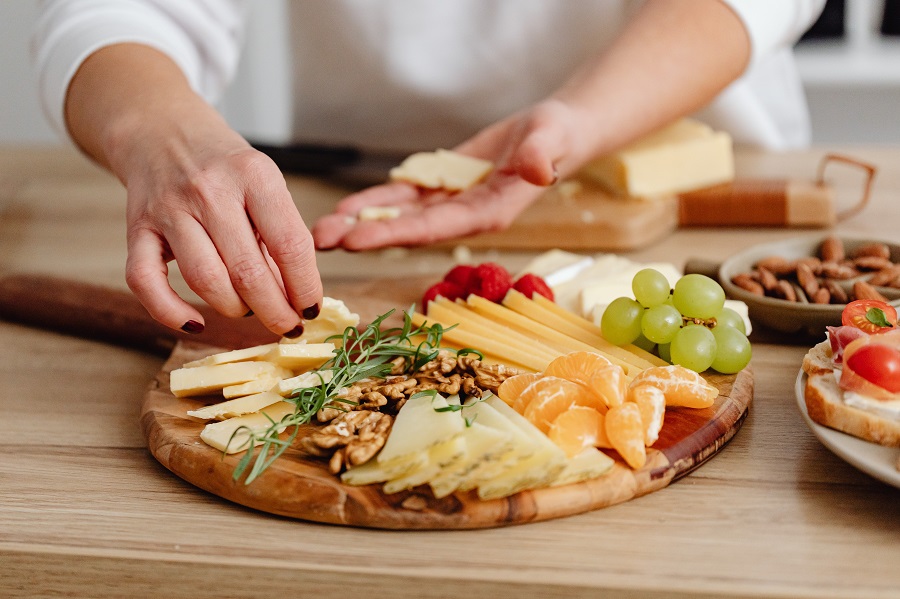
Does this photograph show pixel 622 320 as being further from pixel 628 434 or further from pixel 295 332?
pixel 295 332

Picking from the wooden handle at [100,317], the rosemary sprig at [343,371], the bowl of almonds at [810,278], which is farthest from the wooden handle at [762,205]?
the wooden handle at [100,317]

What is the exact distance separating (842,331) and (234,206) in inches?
28.6

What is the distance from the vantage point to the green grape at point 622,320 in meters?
1.19

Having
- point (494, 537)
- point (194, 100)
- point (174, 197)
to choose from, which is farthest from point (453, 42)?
point (494, 537)

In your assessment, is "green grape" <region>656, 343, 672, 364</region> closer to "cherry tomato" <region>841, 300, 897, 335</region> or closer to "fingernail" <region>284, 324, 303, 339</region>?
"cherry tomato" <region>841, 300, 897, 335</region>

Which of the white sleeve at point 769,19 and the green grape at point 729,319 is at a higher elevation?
the white sleeve at point 769,19

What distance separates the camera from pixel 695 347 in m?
1.12

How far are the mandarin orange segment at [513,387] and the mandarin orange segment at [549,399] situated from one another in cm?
3

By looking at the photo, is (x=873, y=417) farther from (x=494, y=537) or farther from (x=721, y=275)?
(x=721, y=275)

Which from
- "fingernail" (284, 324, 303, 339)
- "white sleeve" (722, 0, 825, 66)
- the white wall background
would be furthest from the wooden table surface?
the white wall background

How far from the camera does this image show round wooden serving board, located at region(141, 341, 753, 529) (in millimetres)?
920

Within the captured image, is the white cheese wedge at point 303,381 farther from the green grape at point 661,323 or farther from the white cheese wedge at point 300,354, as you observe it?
the green grape at point 661,323

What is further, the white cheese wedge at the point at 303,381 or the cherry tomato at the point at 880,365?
the white cheese wedge at the point at 303,381

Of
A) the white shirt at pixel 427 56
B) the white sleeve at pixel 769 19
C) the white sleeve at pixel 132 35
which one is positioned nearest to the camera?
the white sleeve at pixel 132 35
